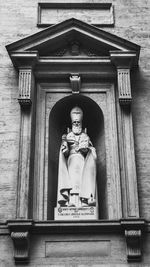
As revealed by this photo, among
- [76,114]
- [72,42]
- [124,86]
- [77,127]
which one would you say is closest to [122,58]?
[124,86]

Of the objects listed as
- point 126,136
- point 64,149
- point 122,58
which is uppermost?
point 122,58

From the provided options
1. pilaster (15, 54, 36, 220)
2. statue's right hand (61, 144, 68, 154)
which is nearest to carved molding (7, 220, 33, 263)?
pilaster (15, 54, 36, 220)

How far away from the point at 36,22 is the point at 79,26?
119cm

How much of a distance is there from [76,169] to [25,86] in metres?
2.10

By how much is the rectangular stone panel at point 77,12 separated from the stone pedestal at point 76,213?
4.84 metres

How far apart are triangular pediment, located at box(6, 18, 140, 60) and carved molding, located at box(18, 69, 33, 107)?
1.75 feet

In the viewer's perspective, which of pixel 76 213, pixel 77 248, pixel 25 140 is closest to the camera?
pixel 77 248

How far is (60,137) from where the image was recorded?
12.2 metres

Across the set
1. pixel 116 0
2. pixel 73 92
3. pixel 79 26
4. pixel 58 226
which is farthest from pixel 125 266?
pixel 116 0

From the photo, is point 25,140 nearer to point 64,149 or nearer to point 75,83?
point 64,149

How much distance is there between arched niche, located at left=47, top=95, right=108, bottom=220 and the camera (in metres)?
11.1

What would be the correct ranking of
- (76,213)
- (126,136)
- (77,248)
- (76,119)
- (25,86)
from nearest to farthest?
(77,248) → (76,213) → (126,136) → (25,86) → (76,119)

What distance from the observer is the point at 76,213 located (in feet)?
34.1

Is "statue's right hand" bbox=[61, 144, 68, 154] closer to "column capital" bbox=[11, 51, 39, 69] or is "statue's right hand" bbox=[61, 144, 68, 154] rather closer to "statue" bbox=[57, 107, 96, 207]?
"statue" bbox=[57, 107, 96, 207]
